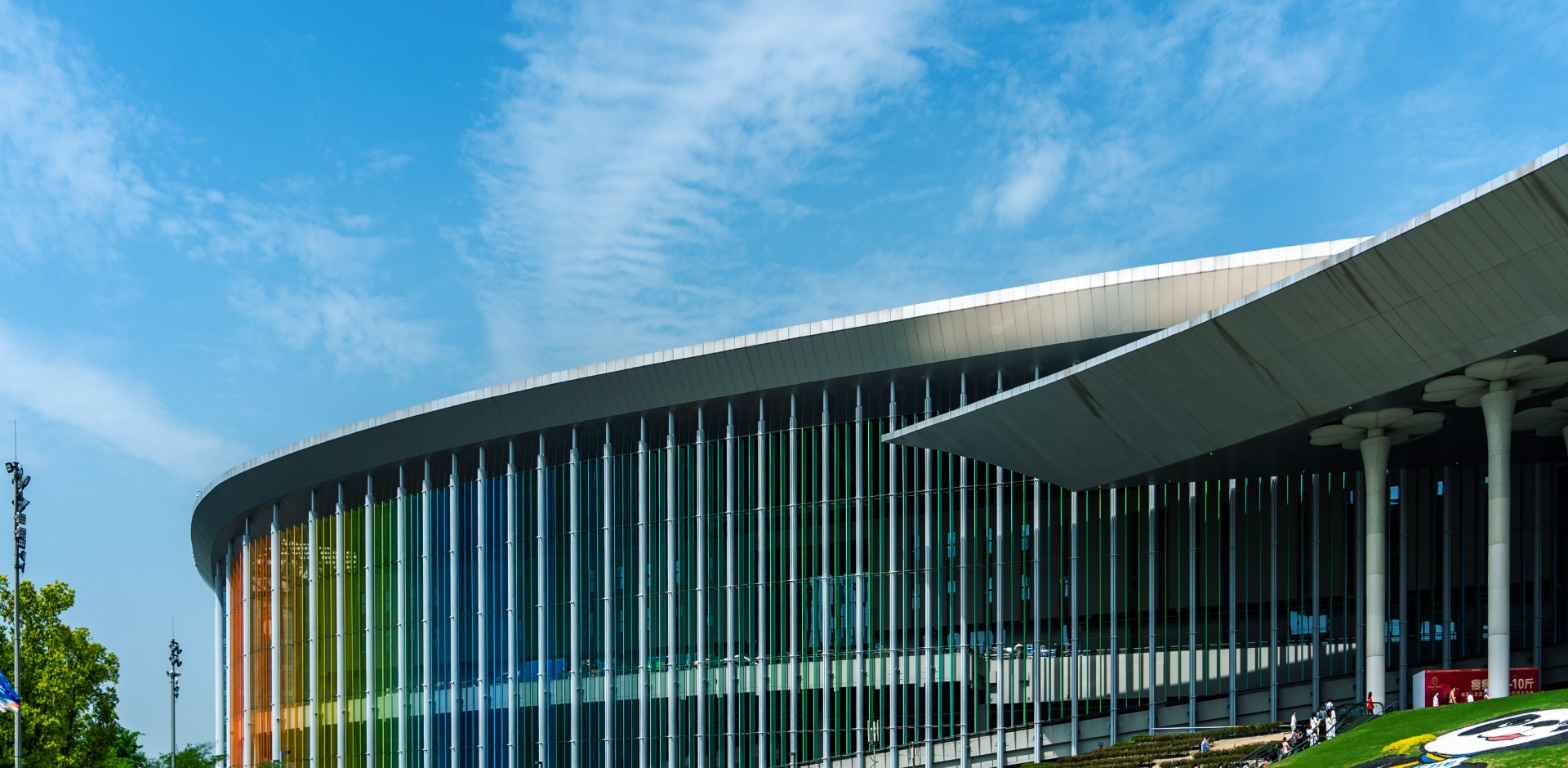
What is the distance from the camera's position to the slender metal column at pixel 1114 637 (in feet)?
141

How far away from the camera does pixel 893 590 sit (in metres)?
45.4

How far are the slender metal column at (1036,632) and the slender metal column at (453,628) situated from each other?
71.3 ft

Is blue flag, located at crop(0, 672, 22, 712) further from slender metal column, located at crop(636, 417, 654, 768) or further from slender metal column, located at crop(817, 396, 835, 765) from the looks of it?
slender metal column, located at crop(817, 396, 835, 765)

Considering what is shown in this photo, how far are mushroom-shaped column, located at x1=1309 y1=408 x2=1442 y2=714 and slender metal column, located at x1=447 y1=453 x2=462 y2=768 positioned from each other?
1227 inches

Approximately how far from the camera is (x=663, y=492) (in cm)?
5038

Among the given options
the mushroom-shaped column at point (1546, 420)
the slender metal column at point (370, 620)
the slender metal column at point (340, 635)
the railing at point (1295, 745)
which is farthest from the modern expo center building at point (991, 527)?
the slender metal column at point (340, 635)

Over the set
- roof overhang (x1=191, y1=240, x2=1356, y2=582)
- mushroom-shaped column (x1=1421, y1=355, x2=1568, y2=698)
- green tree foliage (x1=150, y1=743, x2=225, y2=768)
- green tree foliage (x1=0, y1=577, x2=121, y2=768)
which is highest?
roof overhang (x1=191, y1=240, x2=1356, y2=582)

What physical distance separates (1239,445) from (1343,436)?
247cm

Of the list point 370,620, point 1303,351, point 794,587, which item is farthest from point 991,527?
point 370,620

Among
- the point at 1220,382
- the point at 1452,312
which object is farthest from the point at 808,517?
the point at 1452,312

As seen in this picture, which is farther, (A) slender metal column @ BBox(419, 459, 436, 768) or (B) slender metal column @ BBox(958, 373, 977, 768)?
(A) slender metal column @ BBox(419, 459, 436, 768)

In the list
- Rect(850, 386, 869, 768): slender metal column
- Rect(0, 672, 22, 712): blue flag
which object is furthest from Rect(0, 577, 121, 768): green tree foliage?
Rect(850, 386, 869, 768): slender metal column

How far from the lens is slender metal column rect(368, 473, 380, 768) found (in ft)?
189

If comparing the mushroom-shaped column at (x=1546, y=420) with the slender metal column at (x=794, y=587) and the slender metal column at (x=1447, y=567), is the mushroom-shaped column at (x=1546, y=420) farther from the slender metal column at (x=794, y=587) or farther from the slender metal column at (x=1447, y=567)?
the slender metal column at (x=794, y=587)
